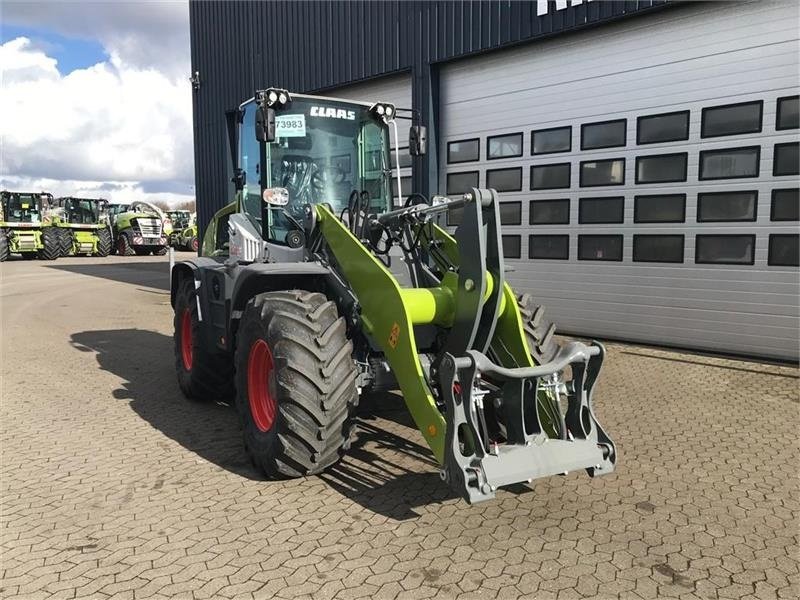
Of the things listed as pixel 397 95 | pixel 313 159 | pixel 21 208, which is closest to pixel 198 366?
pixel 313 159

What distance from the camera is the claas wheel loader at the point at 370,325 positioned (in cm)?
363

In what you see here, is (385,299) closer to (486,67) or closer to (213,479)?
(213,479)

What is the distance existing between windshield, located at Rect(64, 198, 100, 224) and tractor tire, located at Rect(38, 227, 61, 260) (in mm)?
2228

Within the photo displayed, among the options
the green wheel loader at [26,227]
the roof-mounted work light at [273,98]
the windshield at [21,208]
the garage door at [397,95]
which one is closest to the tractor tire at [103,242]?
the green wheel loader at [26,227]

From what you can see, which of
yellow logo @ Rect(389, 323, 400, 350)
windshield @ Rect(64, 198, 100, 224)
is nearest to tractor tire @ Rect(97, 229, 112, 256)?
windshield @ Rect(64, 198, 100, 224)

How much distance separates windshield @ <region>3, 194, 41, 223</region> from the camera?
27141mm

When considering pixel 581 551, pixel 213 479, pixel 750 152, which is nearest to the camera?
pixel 581 551

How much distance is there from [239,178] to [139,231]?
1122 inches

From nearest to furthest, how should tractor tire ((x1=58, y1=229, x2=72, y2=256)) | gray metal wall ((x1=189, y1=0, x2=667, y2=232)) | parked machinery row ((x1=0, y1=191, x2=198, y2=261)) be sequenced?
gray metal wall ((x1=189, y1=0, x2=667, y2=232)) < parked machinery row ((x1=0, y1=191, x2=198, y2=261)) < tractor tire ((x1=58, y1=229, x2=72, y2=256))

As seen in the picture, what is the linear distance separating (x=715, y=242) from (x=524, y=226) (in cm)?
291

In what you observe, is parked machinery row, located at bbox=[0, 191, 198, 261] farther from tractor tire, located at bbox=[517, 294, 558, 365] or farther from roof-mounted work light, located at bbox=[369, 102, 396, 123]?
tractor tire, located at bbox=[517, 294, 558, 365]

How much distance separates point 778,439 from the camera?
526cm

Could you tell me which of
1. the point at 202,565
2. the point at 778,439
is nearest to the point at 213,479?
the point at 202,565

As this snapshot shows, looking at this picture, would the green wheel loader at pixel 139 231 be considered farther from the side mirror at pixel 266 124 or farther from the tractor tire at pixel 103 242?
the side mirror at pixel 266 124
